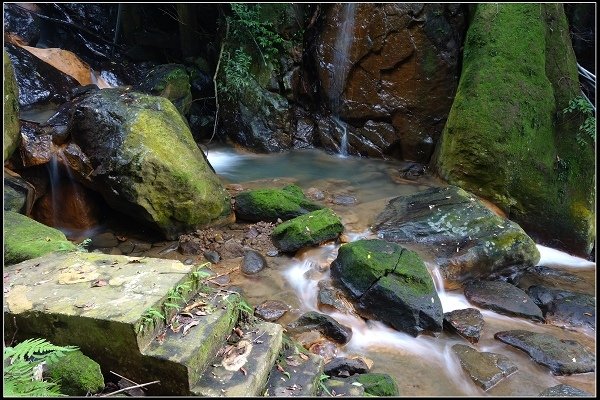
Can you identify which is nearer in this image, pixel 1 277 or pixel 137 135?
pixel 1 277

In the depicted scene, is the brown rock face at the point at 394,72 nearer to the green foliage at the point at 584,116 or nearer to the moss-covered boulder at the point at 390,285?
the green foliage at the point at 584,116

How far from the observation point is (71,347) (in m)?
2.31

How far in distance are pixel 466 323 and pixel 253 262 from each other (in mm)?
2321

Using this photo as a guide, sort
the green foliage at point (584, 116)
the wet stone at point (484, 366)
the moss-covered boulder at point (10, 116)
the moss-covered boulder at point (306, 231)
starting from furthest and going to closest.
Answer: the green foliage at point (584, 116) → the moss-covered boulder at point (306, 231) → the moss-covered boulder at point (10, 116) → the wet stone at point (484, 366)

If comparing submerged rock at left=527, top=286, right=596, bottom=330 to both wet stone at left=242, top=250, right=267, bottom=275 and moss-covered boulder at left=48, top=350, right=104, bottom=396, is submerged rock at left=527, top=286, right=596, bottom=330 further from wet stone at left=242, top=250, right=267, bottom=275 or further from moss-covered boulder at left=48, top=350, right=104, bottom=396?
→ moss-covered boulder at left=48, top=350, right=104, bottom=396

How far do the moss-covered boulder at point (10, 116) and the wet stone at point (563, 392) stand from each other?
19.0 feet

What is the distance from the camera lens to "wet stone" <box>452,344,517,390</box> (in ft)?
11.8

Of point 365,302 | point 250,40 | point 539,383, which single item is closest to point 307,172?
point 250,40

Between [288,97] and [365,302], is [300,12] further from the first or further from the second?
[365,302]

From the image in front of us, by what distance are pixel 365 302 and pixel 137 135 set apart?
3.26 m

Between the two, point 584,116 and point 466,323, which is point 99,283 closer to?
point 466,323

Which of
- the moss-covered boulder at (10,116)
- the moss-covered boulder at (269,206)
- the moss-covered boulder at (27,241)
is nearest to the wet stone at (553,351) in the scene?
the moss-covered boulder at (269,206)

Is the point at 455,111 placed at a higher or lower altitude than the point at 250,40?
lower

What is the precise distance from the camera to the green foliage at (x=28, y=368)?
1.97 m
